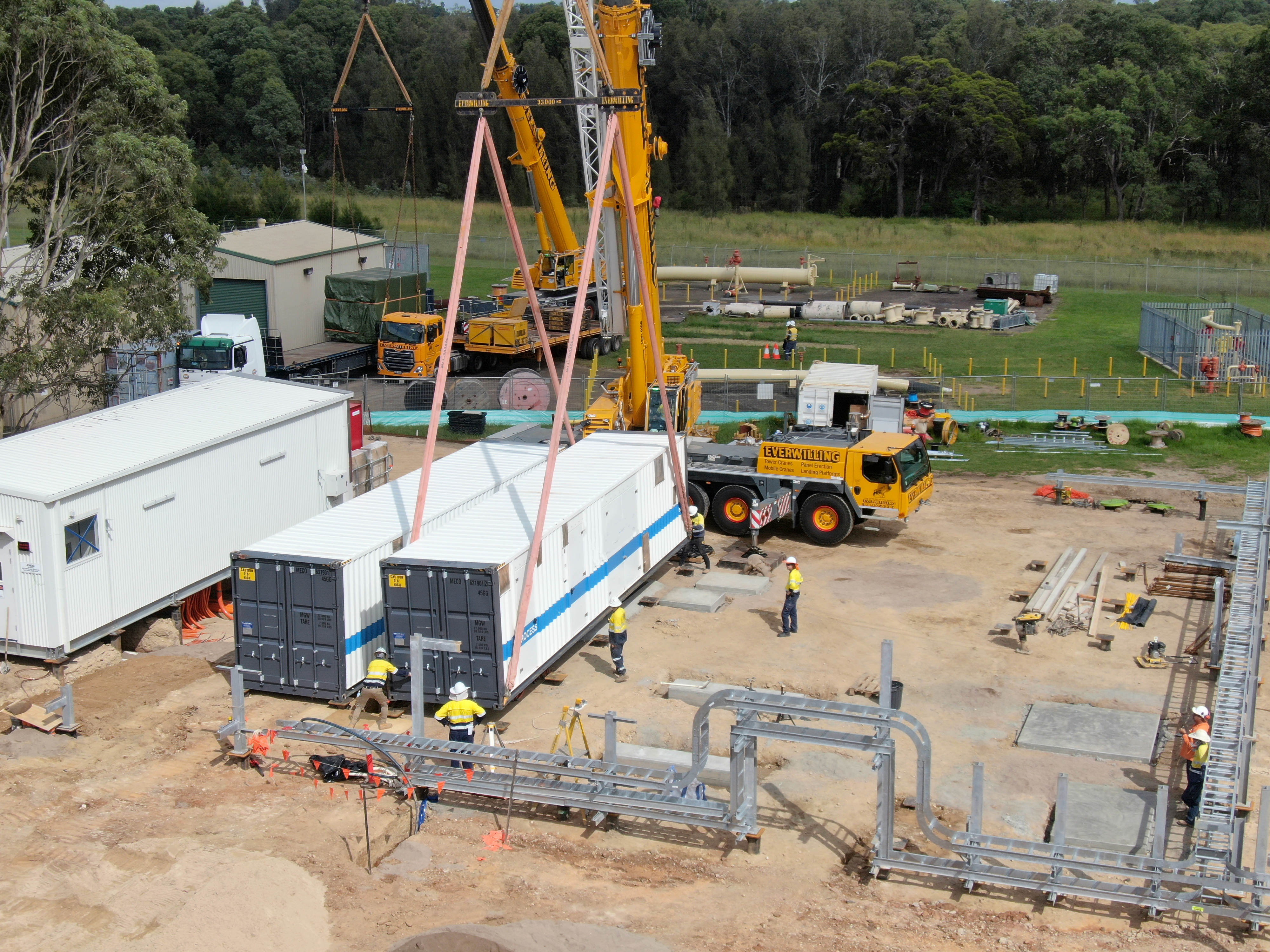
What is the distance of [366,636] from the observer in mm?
20172

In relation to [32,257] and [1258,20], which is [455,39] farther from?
[32,257]

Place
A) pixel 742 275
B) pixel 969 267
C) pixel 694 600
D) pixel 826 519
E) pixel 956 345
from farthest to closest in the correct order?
pixel 969 267 < pixel 742 275 < pixel 956 345 < pixel 826 519 < pixel 694 600

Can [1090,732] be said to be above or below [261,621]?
below

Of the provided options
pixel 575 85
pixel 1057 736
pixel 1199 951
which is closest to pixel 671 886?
pixel 1199 951

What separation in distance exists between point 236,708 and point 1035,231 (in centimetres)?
7765

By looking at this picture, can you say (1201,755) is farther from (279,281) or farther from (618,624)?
(279,281)

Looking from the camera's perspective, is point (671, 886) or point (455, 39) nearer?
point (671, 886)

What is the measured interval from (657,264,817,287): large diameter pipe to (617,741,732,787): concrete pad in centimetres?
4651

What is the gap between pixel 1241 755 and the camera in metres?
16.5

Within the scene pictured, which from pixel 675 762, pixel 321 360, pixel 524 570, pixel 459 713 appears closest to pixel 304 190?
pixel 321 360

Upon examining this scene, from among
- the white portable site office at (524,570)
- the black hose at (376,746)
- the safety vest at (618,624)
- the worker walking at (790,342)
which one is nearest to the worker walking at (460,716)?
the black hose at (376,746)

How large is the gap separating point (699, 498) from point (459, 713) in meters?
12.5

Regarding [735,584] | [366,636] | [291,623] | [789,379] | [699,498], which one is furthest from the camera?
[789,379]

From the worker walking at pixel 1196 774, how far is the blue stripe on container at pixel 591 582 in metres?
9.25
